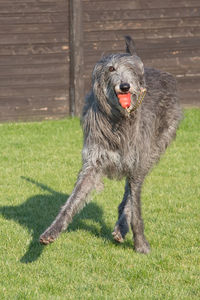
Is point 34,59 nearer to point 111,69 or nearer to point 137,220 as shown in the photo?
point 137,220

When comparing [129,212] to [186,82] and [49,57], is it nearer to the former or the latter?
[49,57]

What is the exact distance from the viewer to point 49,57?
40.3ft

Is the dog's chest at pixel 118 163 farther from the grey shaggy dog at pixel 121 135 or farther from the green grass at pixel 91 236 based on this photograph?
the green grass at pixel 91 236

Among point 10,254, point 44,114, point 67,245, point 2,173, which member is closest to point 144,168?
point 67,245

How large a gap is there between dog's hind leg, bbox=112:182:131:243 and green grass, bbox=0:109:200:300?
0.38 ft

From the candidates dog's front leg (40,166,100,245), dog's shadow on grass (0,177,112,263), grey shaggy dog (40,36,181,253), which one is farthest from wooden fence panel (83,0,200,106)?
dog's front leg (40,166,100,245)

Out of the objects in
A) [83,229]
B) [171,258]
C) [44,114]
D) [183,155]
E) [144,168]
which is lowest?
[44,114]

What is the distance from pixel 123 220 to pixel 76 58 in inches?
276

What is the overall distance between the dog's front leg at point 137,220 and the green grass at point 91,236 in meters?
0.10

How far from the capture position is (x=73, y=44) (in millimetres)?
12289

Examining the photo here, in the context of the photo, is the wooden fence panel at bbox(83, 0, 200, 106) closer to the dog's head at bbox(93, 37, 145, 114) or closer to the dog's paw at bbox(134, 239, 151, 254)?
the dog's paw at bbox(134, 239, 151, 254)

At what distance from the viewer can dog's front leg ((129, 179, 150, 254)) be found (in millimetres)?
5445

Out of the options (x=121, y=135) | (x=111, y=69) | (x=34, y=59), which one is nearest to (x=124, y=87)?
(x=111, y=69)

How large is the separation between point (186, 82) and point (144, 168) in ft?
26.5
